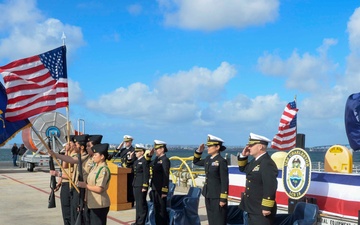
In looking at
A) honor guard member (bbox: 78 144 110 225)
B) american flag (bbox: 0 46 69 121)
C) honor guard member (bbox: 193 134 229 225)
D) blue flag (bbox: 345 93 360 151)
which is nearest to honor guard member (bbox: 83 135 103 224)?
honor guard member (bbox: 78 144 110 225)

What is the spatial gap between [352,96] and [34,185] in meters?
13.4

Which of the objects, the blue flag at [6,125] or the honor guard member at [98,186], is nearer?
the honor guard member at [98,186]

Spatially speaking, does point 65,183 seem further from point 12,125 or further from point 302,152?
point 302,152

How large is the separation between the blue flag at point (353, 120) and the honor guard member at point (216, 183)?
2.23 metres

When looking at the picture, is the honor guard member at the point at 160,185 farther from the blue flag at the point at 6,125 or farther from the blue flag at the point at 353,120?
the blue flag at the point at 353,120

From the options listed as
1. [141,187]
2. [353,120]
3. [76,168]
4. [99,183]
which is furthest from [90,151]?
[353,120]

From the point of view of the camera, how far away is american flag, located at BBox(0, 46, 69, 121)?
22.6ft

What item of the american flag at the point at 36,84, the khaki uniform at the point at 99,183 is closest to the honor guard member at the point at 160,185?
the american flag at the point at 36,84

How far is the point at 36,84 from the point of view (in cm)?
715

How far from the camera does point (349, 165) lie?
24.2ft

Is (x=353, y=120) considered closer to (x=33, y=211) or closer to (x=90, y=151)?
(x=90, y=151)

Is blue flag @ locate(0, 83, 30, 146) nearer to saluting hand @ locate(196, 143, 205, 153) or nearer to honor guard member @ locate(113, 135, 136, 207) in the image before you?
saluting hand @ locate(196, 143, 205, 153)

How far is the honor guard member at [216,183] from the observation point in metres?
7.05

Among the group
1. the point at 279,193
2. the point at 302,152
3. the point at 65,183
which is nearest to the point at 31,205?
the point at 65,183
